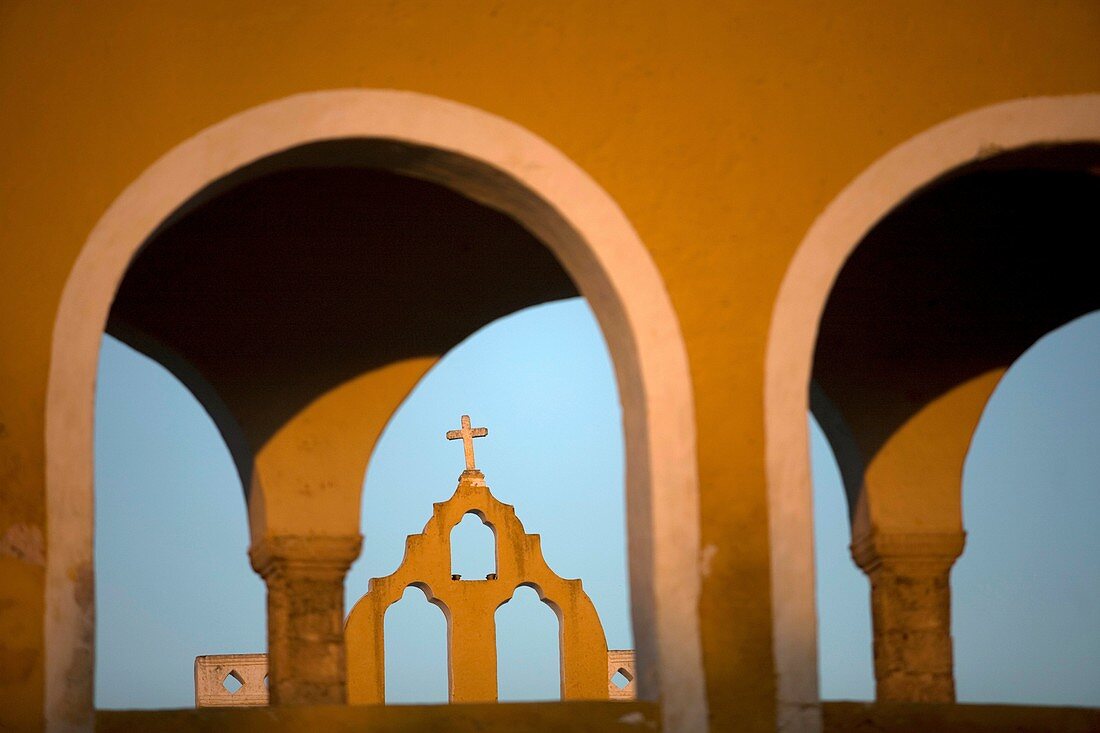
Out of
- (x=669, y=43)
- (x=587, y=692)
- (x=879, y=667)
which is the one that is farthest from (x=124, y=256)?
(x=587, y=692)

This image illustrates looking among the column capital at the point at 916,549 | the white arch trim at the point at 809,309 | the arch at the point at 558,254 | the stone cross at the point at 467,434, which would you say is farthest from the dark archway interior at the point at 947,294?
the stone cross at the point at 467,434

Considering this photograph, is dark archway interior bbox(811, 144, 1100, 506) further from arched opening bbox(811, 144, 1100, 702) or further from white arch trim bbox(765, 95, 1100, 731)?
white arch trim bbox(765, 95, 1100, 731)

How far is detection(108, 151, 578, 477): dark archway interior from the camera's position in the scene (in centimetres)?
713

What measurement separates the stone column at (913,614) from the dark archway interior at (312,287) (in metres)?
2.06

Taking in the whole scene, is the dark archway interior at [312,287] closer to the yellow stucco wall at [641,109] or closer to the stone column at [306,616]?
the stone column at [306,616]

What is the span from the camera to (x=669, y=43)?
566cm

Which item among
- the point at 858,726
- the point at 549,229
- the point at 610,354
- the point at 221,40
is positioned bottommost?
the point at 858,726

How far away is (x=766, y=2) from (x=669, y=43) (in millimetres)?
397

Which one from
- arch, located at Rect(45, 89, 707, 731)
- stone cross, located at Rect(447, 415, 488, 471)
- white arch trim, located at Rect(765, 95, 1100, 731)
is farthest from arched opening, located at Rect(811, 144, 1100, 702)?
stone cross, located at Rect(447, 415, 488, 471)

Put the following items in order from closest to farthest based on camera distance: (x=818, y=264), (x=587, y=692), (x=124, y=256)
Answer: (x=124, y=256) < (x=818, y=264) < (x=587, y=692)

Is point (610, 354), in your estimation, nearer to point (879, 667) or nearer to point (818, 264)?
point (818, 264)

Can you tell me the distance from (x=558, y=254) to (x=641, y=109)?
573 mm

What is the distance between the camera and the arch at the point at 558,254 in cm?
489

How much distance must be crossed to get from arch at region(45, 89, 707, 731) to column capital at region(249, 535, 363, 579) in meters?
2.51
